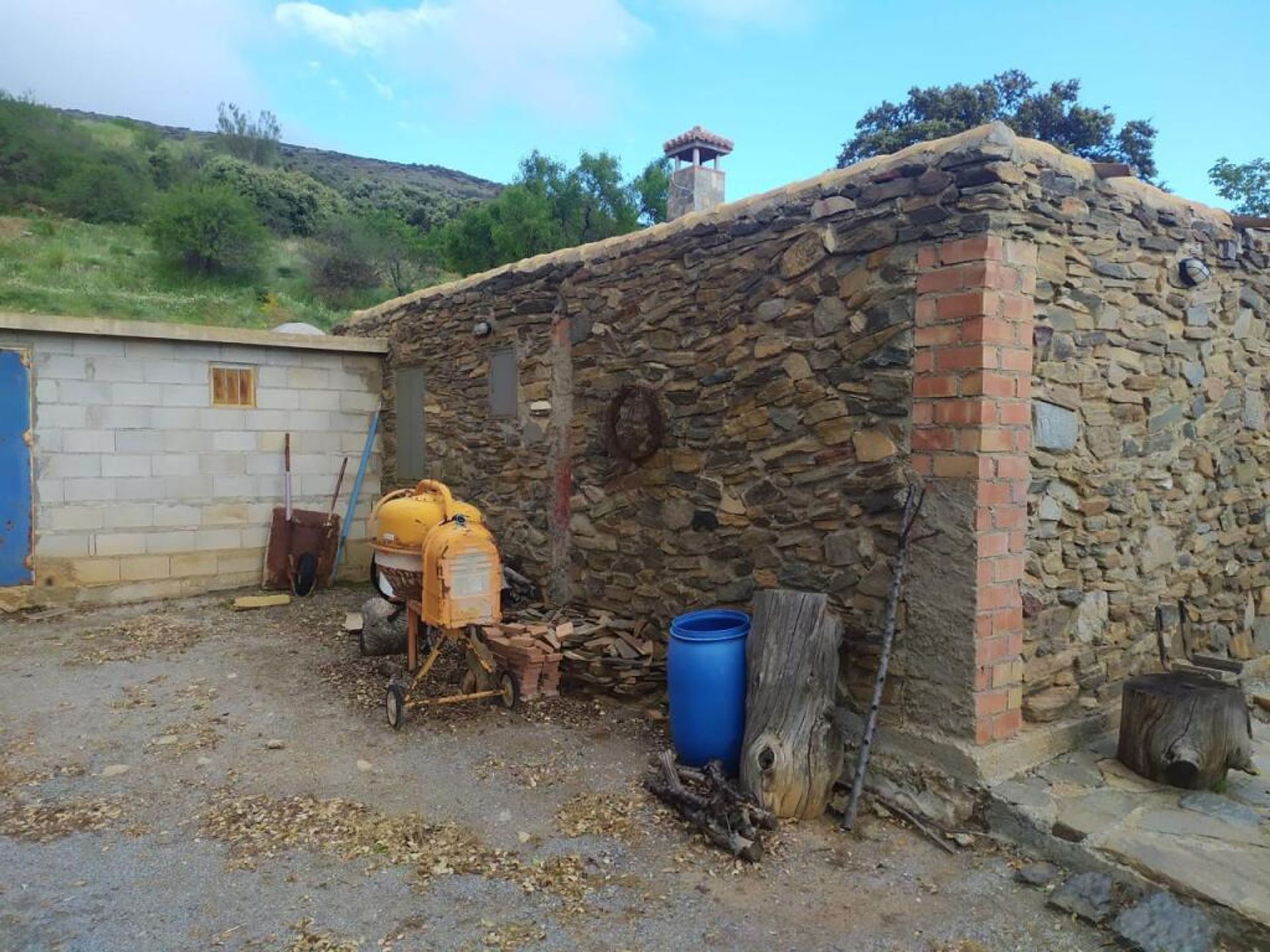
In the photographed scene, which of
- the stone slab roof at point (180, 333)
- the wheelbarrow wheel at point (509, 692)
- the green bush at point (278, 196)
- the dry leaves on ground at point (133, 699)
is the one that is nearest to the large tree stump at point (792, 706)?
the wheelbarrow wheel at point (509, 692)

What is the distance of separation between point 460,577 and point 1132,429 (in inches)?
142

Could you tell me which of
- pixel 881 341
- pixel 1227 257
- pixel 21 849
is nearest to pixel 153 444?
pixel 21 849

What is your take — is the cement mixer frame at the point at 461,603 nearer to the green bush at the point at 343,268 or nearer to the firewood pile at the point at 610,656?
the firewood pile at the point at 610,656

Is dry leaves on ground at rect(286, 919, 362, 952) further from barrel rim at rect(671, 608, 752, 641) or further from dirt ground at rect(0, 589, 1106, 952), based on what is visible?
barrel rim at rect(671, 608, 752, 641)

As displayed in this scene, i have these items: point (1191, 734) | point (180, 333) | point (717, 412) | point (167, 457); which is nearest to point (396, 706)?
point (717, 412)

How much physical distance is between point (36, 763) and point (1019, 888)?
4461 millimetres

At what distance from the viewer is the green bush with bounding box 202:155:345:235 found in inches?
1028

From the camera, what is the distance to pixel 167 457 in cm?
766

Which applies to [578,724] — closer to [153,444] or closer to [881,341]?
[881,341]

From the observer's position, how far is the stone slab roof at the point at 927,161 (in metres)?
3.54

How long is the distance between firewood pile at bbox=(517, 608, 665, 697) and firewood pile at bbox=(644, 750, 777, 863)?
105cm

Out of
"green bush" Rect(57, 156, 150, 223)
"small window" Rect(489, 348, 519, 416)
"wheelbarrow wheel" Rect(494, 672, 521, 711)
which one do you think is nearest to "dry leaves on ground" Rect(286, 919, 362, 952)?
"wheelbarrow wheel" Rect(494, 672, 521, 711)

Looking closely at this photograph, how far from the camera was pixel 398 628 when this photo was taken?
592 cm

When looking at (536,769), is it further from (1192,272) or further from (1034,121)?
(1034,121)
